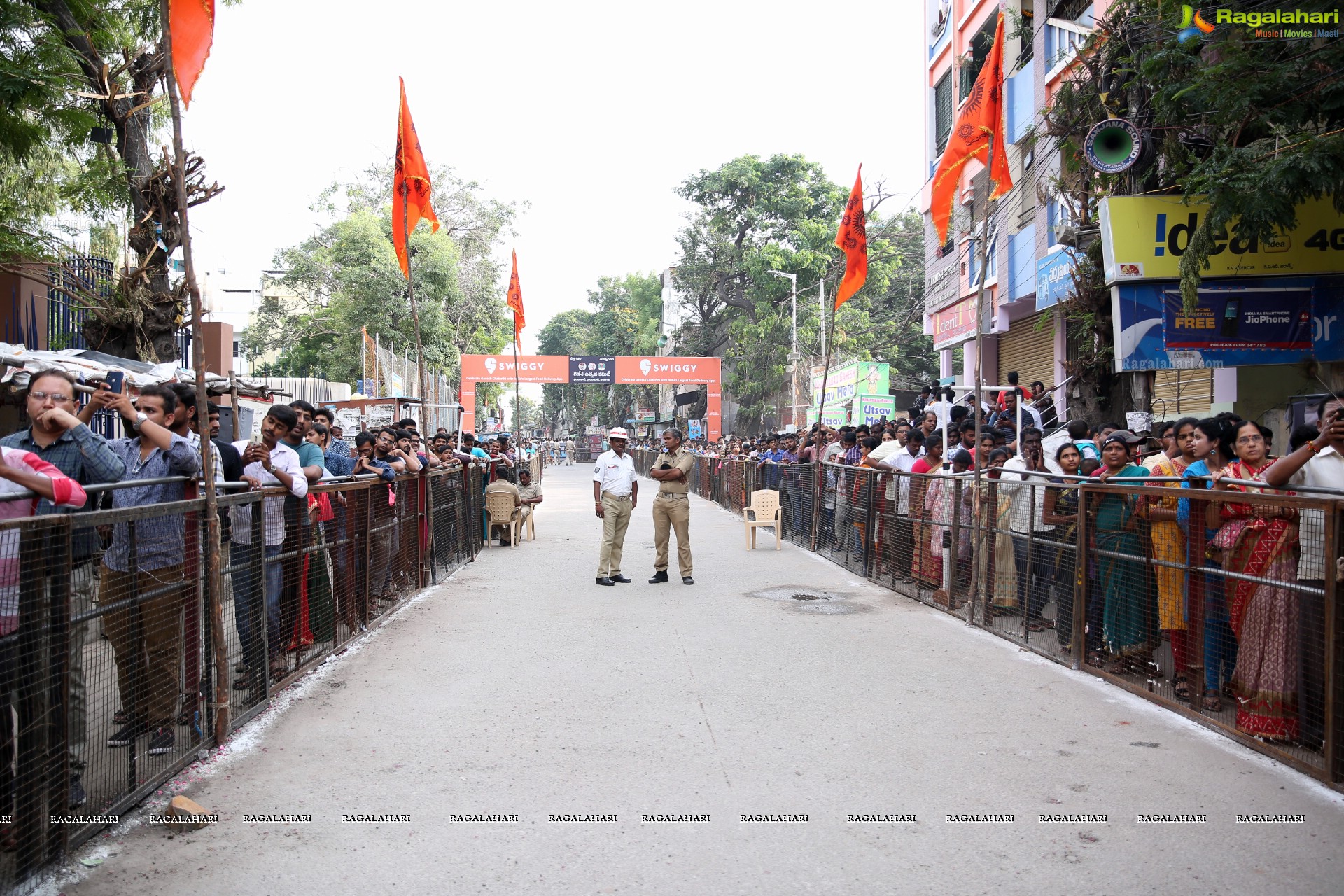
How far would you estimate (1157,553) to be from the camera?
609 cm

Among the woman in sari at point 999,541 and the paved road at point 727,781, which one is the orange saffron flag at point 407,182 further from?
the woman in sari at point 999,541

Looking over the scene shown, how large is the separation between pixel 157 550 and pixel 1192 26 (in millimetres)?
10478

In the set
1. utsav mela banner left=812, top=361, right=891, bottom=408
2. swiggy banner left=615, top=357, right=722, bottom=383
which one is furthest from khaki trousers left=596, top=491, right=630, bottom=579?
swiggy banner left=615, top=357, right=722, bottom=383

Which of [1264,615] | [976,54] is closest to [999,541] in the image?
[1264,615]

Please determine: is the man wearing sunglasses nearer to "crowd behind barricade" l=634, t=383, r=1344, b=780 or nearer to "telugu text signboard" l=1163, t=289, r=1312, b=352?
"crowd behind barricade" l=634, t=383, r=1344, b=780

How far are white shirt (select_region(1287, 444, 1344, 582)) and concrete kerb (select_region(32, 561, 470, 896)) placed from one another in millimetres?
5208

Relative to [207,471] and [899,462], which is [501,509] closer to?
[899,462]

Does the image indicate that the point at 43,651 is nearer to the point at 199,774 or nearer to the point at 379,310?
the point at 199,774

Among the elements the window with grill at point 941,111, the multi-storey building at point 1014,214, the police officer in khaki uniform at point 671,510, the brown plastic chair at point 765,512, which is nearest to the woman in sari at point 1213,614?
the police officer in khaki uniform at point 671,510

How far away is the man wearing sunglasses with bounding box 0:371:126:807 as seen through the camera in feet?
12.7

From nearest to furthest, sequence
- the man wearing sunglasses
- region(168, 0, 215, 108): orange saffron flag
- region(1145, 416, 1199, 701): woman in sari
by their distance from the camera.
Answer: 1. the man wearing sunglasses
2. region(168, 0, 215, 108): orange saffron flag
3. region(1145, 416, 1199, 701): woman in sari

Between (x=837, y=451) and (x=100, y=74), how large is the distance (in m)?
11.7

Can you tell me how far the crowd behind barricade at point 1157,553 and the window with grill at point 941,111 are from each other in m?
14.5

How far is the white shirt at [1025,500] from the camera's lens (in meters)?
7.61
